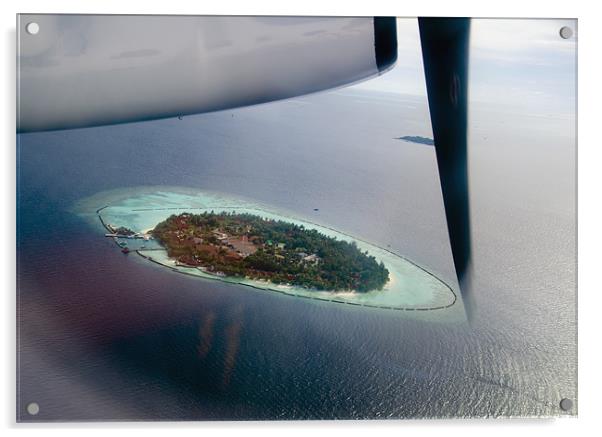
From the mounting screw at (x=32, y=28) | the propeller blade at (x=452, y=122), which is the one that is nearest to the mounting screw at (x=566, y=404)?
the propeller blade at (x=452, y=122)

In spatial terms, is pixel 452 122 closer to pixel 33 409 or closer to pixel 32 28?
pixel 32 28

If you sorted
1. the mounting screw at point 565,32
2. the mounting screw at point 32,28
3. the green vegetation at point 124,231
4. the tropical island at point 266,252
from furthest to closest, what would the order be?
1. the green vegetation at point 124,231
2. the tropical island at point 266,252
3. the mounting screw at point 565,32
4. the mounting screw at point 32,28

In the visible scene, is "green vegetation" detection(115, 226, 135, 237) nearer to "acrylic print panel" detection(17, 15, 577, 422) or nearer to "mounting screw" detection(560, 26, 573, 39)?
"acrylic print panel" detection(17, 15, 577, 422)

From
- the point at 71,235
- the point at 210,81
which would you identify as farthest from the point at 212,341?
the point at 210,81

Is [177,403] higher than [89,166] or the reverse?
the reverse

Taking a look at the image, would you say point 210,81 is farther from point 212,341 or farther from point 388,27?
point 212,341
